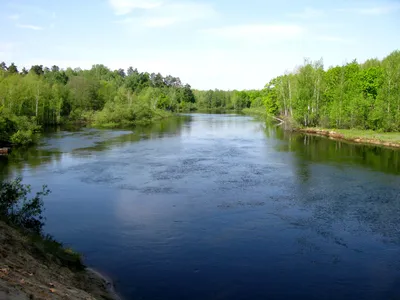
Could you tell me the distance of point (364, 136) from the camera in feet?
166

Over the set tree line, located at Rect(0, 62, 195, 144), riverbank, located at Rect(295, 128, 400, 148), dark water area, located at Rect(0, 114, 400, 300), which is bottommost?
dark water area, located at Rect(0, 114, 400, 300)

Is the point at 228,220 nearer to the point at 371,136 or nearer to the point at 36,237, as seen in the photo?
the point at 36,237

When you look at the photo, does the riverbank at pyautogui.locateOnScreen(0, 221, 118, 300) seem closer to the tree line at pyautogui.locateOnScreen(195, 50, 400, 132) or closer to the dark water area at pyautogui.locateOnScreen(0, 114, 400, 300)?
the dark water area at pyautogui.locateOnScreen(0, 114, 400, 300)

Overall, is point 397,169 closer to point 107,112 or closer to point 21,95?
point 21,95

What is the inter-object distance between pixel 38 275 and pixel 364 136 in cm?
4762

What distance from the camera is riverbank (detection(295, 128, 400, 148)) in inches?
1833

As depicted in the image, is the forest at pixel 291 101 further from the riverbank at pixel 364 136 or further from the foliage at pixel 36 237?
the foliage at pixel 36 237

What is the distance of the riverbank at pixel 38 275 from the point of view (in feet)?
29.1

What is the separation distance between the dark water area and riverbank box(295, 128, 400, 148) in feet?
31.7

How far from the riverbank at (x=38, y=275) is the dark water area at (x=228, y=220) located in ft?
4.33

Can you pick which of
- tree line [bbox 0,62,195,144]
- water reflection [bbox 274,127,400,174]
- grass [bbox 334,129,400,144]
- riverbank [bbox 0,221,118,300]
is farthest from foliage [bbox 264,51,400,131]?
riverbank [bbox 0,221,118,300]

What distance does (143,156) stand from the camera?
3731cm

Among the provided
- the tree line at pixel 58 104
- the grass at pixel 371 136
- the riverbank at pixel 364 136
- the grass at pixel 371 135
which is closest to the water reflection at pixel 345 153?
the riverbank at pixel 364 136

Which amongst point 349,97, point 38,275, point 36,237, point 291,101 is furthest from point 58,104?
point 38,275
